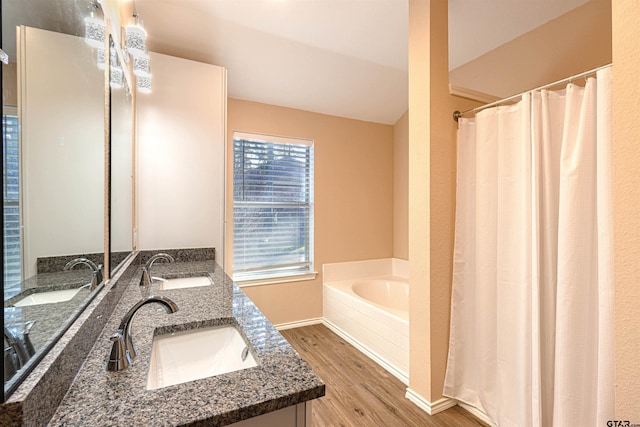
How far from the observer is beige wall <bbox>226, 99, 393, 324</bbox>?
3.01m

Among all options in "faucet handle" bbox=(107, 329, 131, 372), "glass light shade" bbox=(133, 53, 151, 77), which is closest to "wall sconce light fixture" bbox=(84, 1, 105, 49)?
"glass light shade" bbox=(133, 53, 151, 77)

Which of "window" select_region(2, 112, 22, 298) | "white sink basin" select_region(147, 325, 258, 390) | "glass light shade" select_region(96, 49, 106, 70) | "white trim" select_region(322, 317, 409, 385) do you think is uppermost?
"glass light shade" select_region(96, 49, 106, 70)

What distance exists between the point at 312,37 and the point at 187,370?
98.5 inches

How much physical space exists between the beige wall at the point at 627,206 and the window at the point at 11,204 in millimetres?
1646

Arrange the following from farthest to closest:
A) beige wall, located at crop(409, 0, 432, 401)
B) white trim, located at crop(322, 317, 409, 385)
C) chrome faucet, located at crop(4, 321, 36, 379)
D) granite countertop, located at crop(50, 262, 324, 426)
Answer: white trim, located at crop(322, 317, 409, 385) < beige wall, located at crop(409, 0, 432, 401) < granite countertop, located at crop(50, 262, 324, 426) < chrome faucet, located at crop(4, 321, 36, 379)

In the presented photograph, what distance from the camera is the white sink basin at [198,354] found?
959mm

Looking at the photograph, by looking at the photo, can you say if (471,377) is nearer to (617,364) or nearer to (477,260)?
(477,260)

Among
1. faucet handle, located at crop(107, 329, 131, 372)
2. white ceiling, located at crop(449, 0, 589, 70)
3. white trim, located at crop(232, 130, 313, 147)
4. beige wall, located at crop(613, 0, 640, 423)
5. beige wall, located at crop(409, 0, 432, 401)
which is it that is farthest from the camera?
white trim, located at crop(232, 130, 313, 147)

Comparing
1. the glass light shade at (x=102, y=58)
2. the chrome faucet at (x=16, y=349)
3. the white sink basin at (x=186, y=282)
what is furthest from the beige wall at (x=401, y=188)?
the chrome faucet at (x=16, y=349)

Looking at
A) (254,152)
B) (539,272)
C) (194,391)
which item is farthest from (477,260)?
(254,152)

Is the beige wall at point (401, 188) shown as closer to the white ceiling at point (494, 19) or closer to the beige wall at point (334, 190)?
the beige wall at point (334, 190)

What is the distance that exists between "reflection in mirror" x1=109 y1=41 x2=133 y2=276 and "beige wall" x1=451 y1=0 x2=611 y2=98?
9.25ft

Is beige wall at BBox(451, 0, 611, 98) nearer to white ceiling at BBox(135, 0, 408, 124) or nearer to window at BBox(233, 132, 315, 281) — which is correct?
white ceiling at BBox(135, 0, 408, 124)

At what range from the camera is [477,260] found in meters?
1.73
